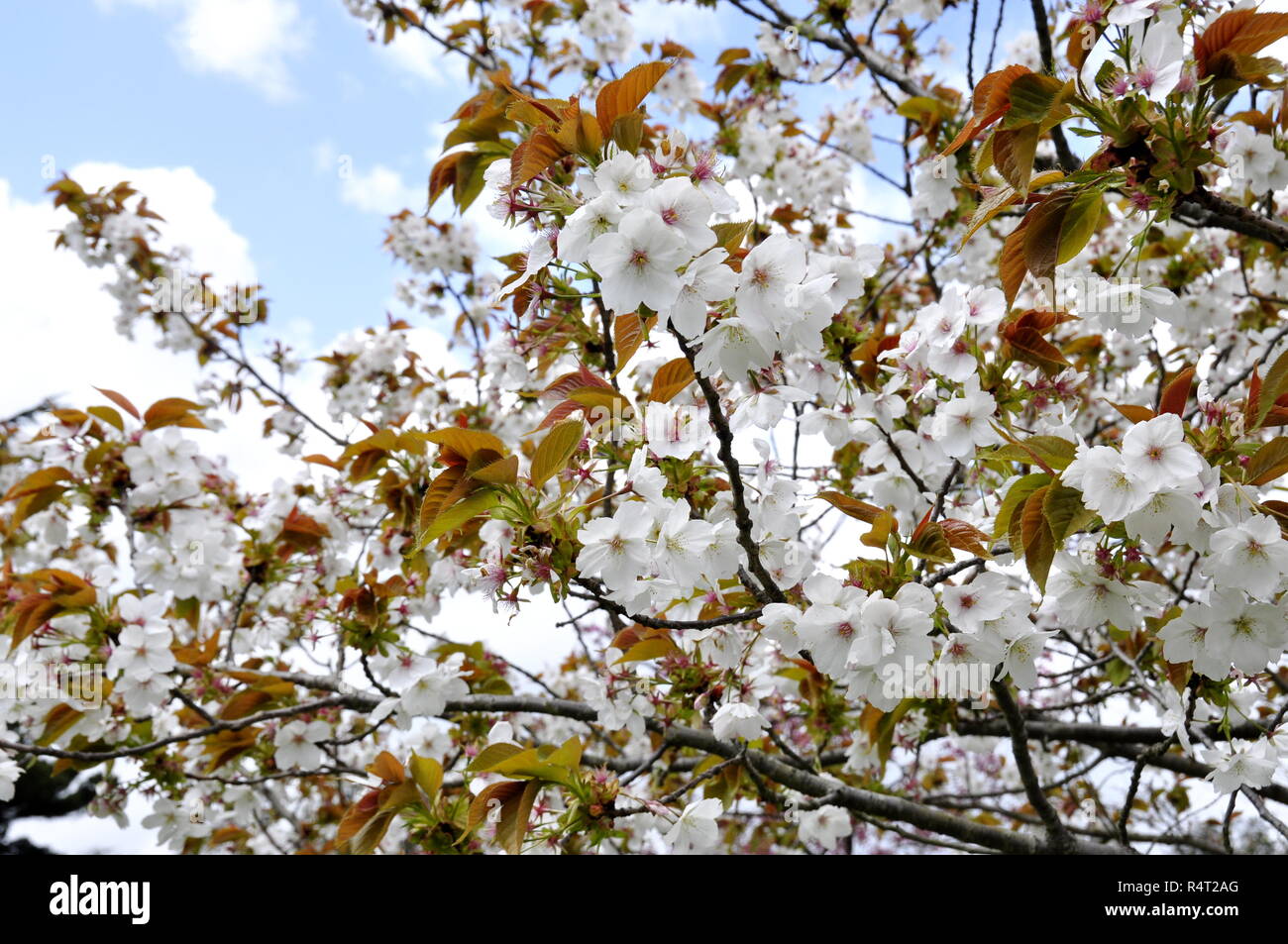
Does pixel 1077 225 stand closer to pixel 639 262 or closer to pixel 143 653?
pixel 639 262

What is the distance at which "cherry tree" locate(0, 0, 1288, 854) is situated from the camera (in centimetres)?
114

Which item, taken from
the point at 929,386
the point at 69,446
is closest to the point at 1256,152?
the point at 929,386

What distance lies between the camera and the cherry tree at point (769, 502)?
3.75 ft

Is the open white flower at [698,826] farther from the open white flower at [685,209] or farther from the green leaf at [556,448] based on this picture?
the open white flower at [685,209]

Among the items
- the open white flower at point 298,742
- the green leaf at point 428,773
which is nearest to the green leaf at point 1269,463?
the green leaf at point 428,773

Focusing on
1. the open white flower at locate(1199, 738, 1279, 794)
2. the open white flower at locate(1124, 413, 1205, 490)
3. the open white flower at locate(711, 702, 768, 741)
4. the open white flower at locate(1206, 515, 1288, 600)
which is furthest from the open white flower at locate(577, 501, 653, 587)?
the open white flower at locate(1199, 738, 1279, 794)

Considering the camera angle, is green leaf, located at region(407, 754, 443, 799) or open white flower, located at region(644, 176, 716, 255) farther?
green leaf, located at region(407, 754, 443, 799)

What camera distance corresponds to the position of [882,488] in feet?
6.71

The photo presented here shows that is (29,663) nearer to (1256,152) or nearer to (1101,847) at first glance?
(1101,847)

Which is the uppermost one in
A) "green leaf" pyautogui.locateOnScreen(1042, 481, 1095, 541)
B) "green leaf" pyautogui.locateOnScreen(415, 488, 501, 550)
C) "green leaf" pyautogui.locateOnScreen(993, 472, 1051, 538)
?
"green leaf" pyautogui.locateOnScreen(415, 488, 501, 550)

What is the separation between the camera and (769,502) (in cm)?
143

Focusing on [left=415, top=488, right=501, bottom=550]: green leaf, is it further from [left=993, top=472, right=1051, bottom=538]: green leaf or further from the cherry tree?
[left=993, top=472, right=1051, bottom=538]: green leaf

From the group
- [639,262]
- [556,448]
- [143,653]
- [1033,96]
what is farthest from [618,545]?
[143,653]
